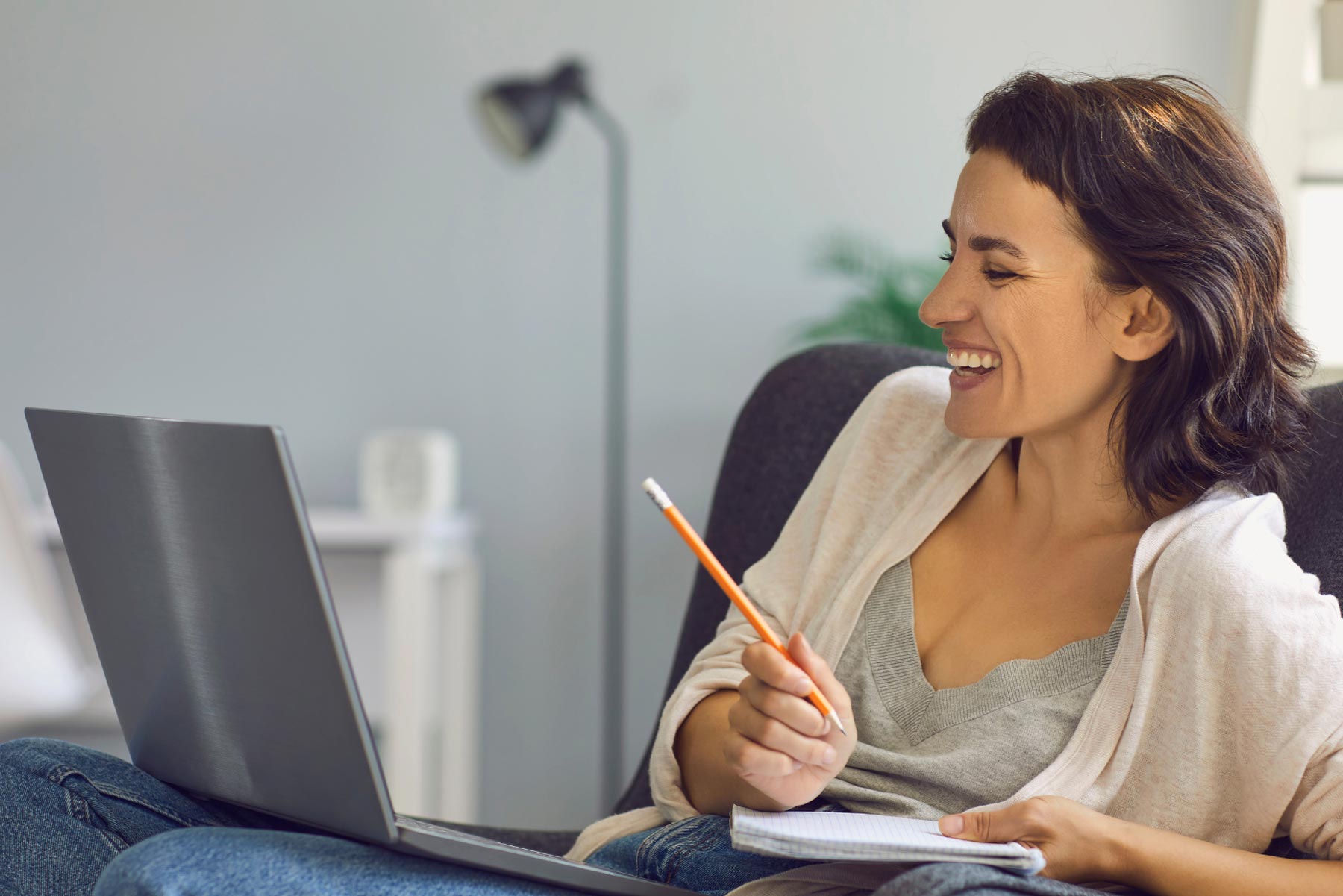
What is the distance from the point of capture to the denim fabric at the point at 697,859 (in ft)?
2.92

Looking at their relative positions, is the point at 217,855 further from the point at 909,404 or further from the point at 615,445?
the point at 615,445

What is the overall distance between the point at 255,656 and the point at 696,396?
1688 millimetres

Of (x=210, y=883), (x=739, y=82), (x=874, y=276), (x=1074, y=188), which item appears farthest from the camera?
(x=739, y=82)

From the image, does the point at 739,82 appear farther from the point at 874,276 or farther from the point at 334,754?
the point at 334,754

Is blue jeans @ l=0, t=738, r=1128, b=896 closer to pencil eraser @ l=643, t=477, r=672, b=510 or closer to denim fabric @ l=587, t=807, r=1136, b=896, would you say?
denim fabric @ l=587, t=807, r=1136, b=896

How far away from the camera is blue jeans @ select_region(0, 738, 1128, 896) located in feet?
2.10

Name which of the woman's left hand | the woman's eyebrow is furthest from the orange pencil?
the woman's eyebrow

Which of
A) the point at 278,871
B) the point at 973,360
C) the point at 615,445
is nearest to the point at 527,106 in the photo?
the point at 615,445

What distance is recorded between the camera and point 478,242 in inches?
92.2

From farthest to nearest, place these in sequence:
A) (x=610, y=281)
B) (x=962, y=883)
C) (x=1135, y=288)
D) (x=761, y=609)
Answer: (x=610, y=281) → (x=761, y=609) → (x=1135, y=288) → (x=962, y=883)

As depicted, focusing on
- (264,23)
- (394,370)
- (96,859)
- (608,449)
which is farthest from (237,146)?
(96,859)

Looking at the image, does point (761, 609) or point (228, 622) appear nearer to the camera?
point (228, 622)

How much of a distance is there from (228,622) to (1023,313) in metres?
0.61

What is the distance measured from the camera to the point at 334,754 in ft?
2.13
